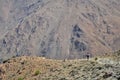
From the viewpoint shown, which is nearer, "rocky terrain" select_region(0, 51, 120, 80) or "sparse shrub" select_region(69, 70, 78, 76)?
"rocky terrain" select_region(0, 51, 120, 80)

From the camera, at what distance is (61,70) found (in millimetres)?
27641

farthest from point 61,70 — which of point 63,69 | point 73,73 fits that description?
point 73,73

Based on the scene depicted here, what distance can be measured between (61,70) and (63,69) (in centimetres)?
17

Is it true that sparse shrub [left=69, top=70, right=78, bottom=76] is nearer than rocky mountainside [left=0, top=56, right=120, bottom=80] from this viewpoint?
No

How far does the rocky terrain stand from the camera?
70.8 ft

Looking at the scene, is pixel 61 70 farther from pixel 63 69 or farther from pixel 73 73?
pixel 73 73

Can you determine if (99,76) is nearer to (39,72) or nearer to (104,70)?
(104,70)

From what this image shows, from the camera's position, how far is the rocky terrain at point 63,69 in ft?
70.8

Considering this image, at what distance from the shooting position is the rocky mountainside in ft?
70.7

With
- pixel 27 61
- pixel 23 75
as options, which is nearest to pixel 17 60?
pixel 27 61

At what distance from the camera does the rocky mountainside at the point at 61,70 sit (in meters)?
21.5

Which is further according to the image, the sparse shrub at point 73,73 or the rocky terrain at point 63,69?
the sparse shrub at point 73,73

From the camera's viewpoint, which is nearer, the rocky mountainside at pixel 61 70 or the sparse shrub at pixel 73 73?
the rocky mountainside at pixel 61 70

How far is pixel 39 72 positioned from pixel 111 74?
10046 millimetres
